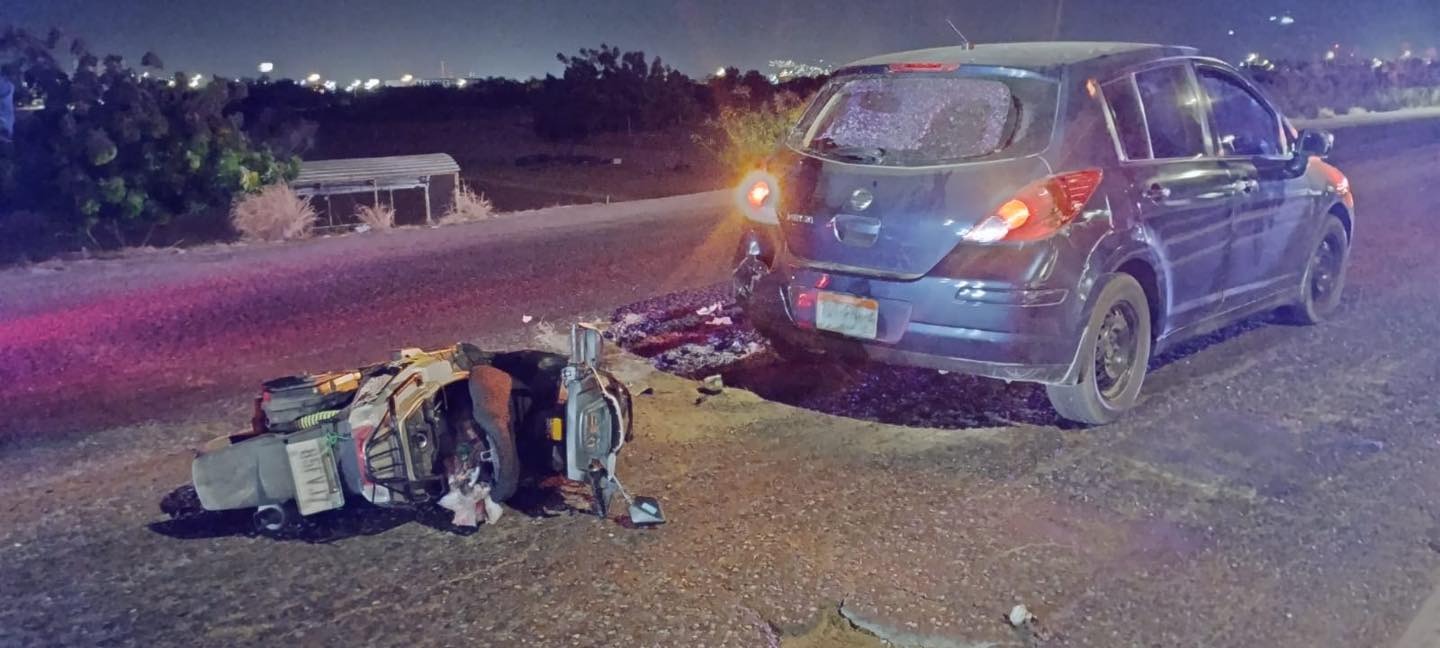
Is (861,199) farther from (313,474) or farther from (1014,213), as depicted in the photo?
(313,474)

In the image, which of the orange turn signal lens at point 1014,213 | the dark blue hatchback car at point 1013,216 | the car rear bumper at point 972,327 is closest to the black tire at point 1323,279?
the dark blue hatchback car at point 1013,216

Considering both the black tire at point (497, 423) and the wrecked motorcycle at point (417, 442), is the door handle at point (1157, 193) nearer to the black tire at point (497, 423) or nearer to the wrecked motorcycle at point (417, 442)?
the wrecked motorcycle at point (417, 442)

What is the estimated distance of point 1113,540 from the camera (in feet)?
13.3

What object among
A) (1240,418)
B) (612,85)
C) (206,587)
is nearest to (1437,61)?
(612,85)

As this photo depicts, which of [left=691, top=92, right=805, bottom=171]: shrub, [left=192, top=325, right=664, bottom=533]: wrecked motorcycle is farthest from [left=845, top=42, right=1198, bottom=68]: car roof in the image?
[left=691, top=92, right=805, bottom=171]: shrub

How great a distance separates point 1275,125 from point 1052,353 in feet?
8.78

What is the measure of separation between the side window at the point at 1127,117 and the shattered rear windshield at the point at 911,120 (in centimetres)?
51

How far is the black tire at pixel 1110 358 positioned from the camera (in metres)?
5.09

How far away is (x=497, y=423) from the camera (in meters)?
4.09

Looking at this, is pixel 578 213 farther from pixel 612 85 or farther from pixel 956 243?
pixel 612 85

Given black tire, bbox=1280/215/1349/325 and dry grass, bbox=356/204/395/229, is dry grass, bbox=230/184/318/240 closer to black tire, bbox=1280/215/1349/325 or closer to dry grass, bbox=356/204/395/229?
dry grass, bbox=356/204/395/229

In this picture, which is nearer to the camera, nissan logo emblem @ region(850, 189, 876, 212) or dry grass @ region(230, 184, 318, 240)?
nissan logo emblem @ region(850, 189, 876, 212)

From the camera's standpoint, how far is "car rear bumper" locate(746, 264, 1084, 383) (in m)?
4.84

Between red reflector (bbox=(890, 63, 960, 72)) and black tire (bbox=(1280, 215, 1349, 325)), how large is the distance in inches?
123
